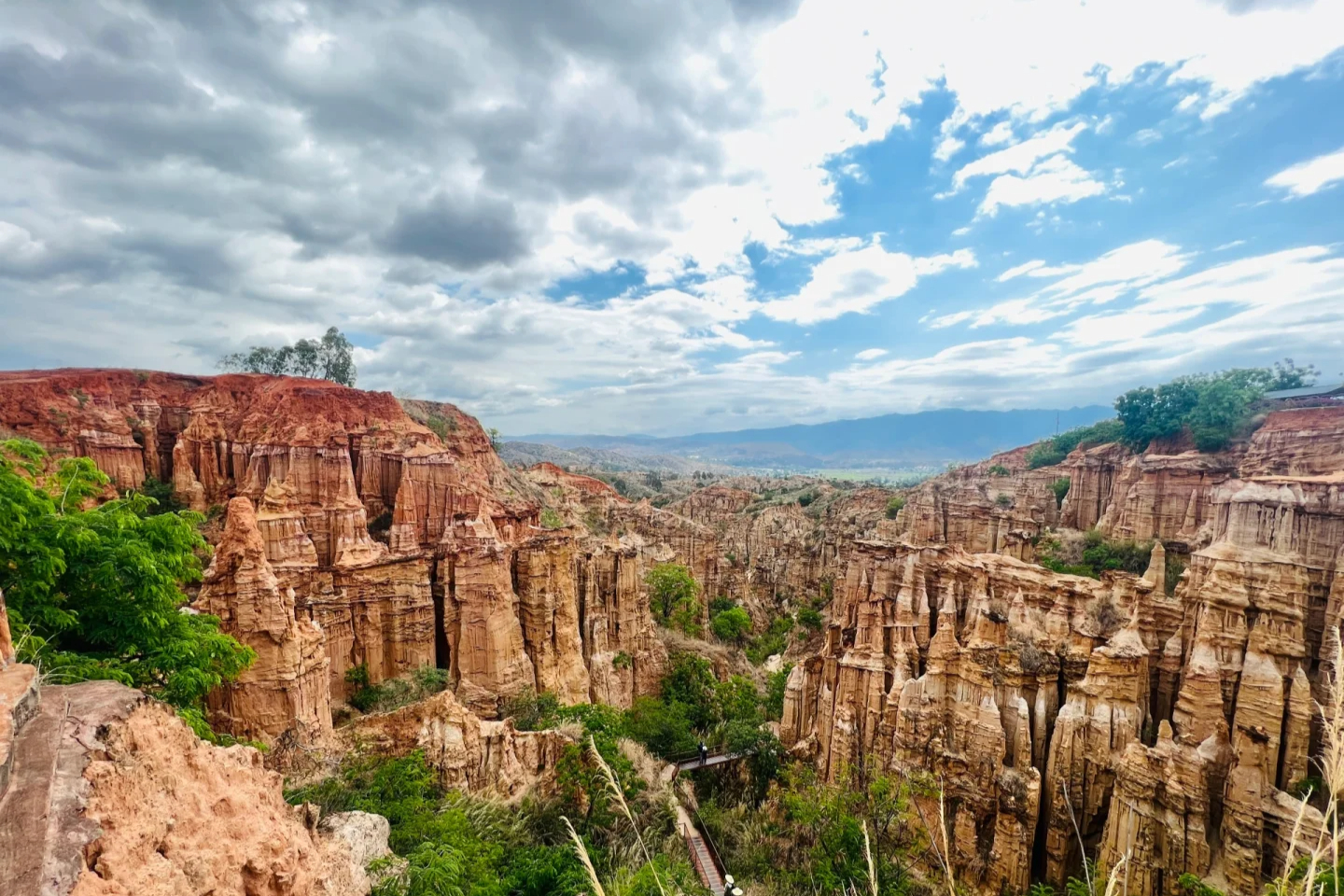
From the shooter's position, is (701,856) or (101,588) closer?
(101,588)

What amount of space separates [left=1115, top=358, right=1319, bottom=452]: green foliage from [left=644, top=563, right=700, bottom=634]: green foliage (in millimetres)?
36529

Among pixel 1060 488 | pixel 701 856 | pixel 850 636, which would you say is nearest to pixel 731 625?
pixel 850 636

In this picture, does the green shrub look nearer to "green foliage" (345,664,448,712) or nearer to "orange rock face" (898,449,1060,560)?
"orange rock face" (898,449,1060,560)

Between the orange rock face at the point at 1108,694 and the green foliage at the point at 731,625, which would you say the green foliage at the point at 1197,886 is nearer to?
the orange rock face at the point at 1108,694

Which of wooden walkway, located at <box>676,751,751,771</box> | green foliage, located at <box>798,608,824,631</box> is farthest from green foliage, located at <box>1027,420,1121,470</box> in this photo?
wooden walkway, located at <box>676,751,751,771</box>

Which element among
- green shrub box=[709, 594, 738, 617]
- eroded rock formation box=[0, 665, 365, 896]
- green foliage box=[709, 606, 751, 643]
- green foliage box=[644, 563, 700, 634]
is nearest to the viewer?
eroded rock formation box=[0, 665, 365, 896]

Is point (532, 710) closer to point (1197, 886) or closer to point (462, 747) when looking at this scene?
point (462, 747)

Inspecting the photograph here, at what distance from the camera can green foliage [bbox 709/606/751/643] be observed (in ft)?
139

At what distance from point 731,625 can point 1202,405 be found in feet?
122

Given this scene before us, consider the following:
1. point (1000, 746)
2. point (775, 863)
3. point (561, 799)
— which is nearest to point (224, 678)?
point (561, 799)

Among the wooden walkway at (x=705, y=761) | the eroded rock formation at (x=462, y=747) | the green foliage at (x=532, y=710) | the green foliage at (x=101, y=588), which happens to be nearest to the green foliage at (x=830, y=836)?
the wooden walkway at (x=705, y=761)

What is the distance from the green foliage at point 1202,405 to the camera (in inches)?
1558

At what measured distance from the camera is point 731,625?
42.9 m

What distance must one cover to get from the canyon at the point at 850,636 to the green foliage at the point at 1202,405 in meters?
3.64
